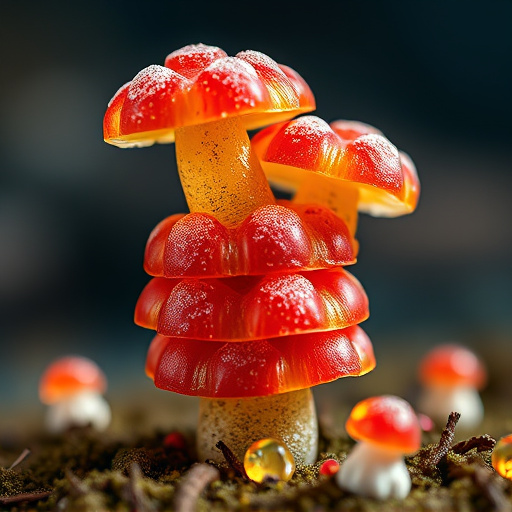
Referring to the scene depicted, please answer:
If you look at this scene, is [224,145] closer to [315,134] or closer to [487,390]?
[315,134]

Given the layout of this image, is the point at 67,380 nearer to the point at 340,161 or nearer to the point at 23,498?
the point at 23,498

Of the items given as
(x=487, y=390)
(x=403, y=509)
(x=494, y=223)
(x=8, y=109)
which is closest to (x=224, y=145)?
(x=403, y=509)

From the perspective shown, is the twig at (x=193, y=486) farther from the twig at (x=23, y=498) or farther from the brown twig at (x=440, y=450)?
the brown twig at (x=440, y=450)

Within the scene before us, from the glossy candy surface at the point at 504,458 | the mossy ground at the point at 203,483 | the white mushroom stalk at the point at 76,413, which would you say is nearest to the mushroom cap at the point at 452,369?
the mossy ground at the point at 203,483

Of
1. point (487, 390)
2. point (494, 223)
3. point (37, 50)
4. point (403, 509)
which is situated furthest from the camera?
point (494, 223)

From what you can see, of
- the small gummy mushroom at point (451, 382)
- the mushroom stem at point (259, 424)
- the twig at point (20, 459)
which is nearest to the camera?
the mushroom stem at point (259, 424)

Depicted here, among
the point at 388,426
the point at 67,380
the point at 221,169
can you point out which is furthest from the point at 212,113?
the point at 67,380

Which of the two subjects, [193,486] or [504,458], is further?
[504,458]
